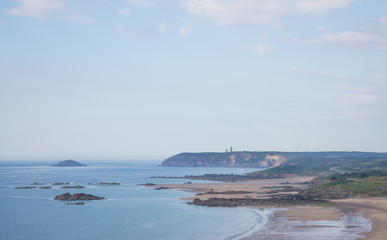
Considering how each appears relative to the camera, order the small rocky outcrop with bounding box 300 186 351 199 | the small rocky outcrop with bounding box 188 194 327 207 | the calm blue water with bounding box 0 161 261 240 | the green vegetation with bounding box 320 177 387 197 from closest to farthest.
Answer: the calm blue water with bounding box 0 161 261 240 < the small rocky outcrop with bounding box 188 194 327 207 < the green vegetation with bounding box 320 177 387 197 < the small rocky outcrop with bounding box 300 186 351 199

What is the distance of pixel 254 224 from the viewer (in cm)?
5103

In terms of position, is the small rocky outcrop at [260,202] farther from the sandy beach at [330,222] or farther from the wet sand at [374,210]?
the wet sand at [374,210]

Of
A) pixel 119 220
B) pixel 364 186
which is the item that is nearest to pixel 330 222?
pixel 119 220

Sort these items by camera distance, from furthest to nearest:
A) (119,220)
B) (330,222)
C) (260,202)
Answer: (260,202)
(119,220)
(330,222)

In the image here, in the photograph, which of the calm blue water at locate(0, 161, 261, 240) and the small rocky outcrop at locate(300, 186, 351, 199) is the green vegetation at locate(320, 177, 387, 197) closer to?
the small rocky outcrop at locate(300, 186, 351, 199)

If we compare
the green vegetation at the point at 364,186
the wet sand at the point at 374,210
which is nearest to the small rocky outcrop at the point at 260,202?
the wet sand at the point at 374,210

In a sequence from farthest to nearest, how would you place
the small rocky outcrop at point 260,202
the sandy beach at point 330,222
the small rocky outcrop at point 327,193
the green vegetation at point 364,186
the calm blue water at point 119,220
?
1. the small rocky outcrop at point 327,193
2. the green vegetation at point 364,186
3. the small rocky outcrop at point 260,202
4. the calm blue water at point 119,220
5. the sandy beach at point 330,222

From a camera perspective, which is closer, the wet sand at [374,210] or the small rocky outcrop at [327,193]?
the wet sand at [374,210]

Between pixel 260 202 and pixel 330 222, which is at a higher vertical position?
pixel 260 202

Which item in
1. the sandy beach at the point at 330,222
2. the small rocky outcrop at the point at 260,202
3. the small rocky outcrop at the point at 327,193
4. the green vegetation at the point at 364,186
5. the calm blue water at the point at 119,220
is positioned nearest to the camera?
the sandy beach at the point at 330,222

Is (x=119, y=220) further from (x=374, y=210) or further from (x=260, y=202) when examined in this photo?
(x=374, y=210)

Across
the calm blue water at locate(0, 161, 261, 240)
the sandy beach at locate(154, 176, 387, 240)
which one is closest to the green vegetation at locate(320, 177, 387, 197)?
the sandy beach at locate(154, 176, 387, 240)

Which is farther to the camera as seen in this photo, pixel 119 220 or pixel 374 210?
pixel 374 210

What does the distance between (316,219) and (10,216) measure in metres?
41.3
